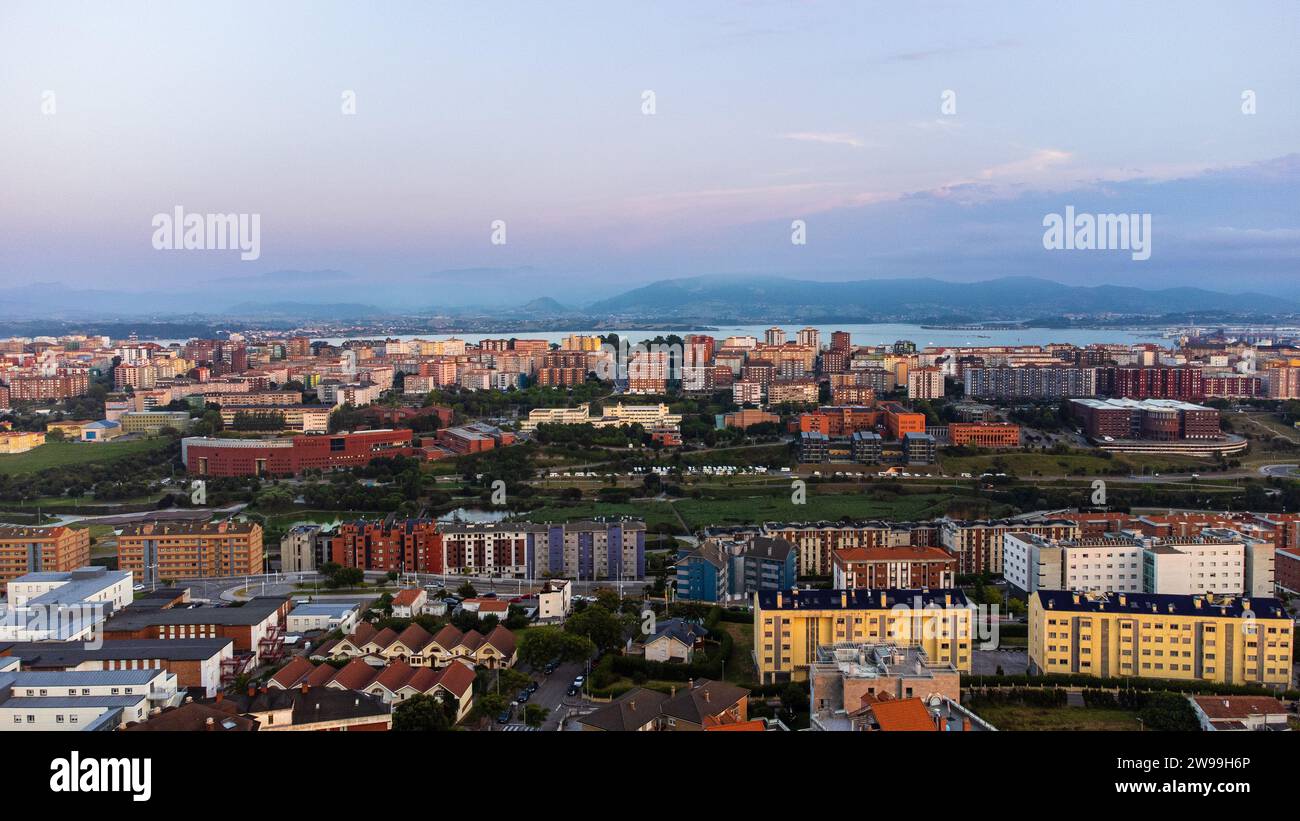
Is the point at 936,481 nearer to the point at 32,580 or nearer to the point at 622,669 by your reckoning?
the point at 622,669

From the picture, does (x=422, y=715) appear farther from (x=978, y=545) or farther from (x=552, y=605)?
(x=978, y=545)

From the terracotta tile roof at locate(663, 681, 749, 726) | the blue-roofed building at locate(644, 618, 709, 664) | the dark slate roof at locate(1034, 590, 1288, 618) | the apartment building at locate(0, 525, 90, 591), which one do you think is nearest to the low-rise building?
the blue-roofed building at locate(644, 618, 709, 664)

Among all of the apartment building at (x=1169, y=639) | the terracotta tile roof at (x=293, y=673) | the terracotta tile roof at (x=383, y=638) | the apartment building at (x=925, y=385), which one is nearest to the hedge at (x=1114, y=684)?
the apartment building at (x=1169, y=639)

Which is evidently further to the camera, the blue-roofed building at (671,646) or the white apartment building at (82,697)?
the blue-roofed building at (671,646)

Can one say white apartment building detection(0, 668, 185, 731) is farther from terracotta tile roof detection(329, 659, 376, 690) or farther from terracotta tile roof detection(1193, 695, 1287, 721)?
terracotta tile roof detection(1193, 695, 1287, 721)

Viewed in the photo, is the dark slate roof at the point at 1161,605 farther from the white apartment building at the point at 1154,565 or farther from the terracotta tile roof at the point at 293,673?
→ the terracotta tile roof at the point at 293,673
